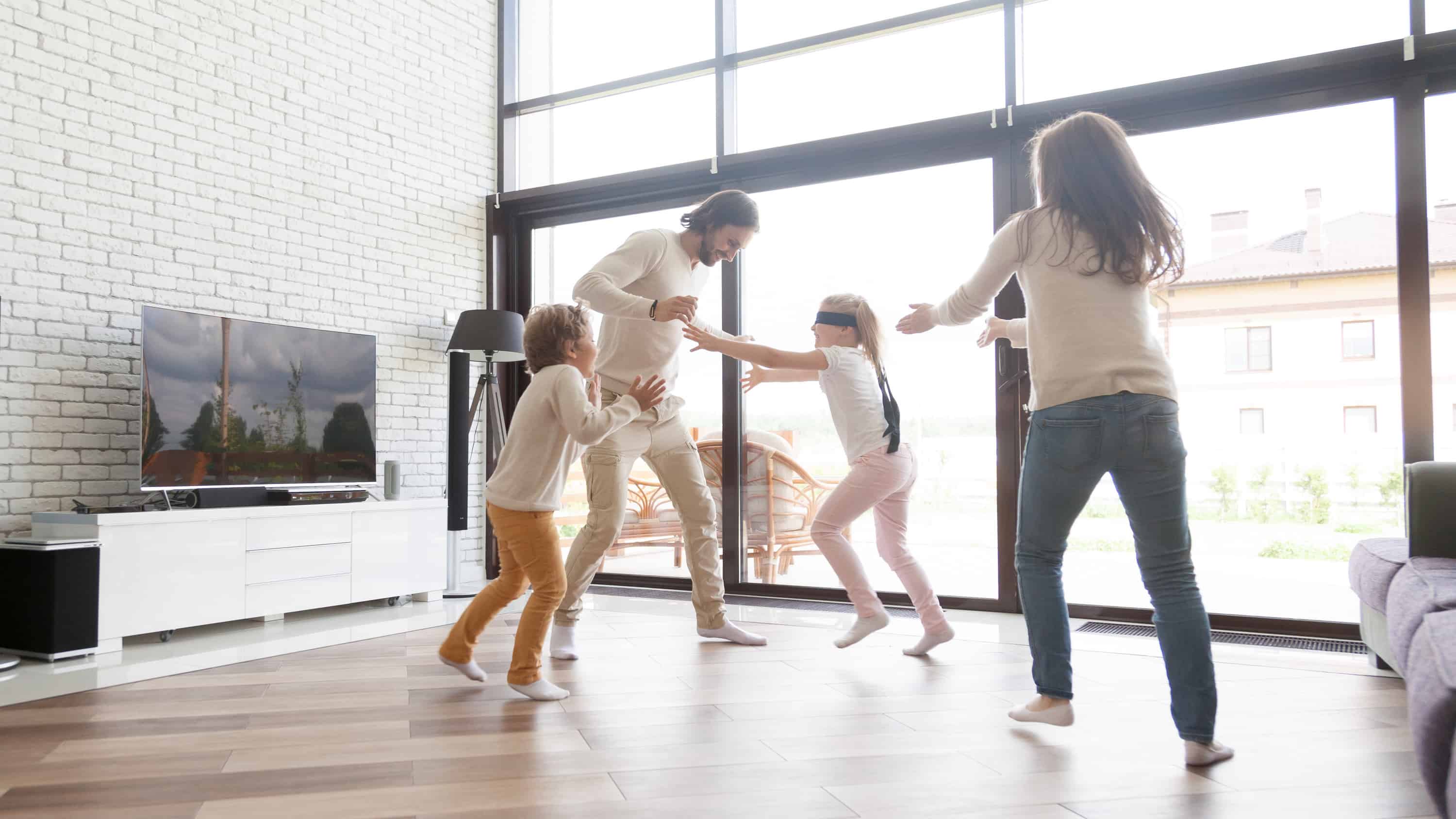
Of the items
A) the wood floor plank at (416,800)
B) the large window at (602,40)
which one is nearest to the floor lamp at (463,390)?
the large window at (602,40)

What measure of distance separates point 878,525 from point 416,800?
1730 millimetres

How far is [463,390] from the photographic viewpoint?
4637 mm

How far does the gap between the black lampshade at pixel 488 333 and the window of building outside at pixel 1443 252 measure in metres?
3.40

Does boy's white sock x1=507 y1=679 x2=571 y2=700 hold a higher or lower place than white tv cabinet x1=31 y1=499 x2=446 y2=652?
lower

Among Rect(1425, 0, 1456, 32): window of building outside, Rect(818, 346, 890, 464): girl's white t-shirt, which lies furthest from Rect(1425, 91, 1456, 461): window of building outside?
Rect(818, 346, 890, 464): girl's white t-shirt

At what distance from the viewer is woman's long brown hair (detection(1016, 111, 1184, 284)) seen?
1926mm

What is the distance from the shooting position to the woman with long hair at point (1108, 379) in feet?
6.21

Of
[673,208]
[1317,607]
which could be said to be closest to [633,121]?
[673,208]

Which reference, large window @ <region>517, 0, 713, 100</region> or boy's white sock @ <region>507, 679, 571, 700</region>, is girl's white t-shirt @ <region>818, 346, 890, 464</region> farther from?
large window @ <region>517, 0, 713, 100</region>

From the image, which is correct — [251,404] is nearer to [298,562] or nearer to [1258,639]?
[298,562]

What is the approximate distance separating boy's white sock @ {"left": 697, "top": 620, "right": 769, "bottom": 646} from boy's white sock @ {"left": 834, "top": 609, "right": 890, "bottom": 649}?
251 mm

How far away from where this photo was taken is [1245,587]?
11.6 feet

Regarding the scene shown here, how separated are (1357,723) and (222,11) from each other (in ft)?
14.9

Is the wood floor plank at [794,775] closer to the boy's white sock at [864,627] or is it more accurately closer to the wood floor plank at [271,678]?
the boy's white sock at [864,627]
